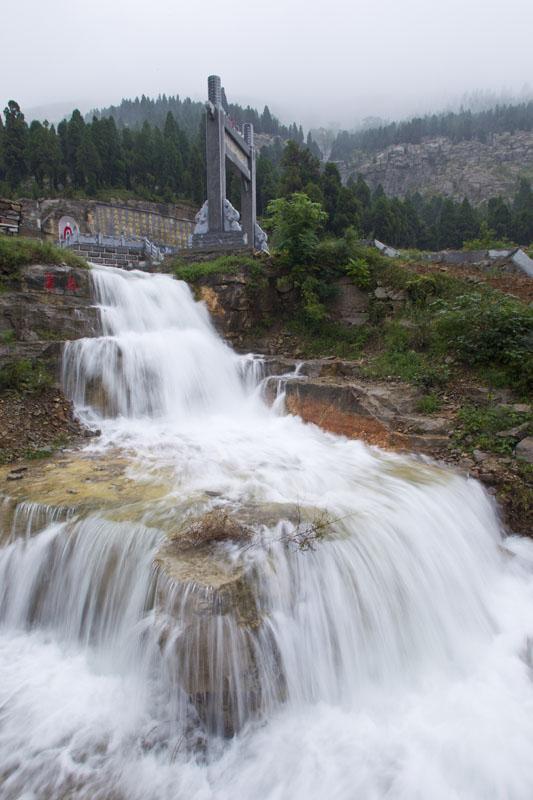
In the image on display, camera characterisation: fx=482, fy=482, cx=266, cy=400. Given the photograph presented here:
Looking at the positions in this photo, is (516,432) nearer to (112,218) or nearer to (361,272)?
(361,272)

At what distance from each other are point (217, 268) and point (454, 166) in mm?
105250

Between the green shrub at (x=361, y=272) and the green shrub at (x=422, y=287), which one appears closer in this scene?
the green shrub at (x=422, y=287)

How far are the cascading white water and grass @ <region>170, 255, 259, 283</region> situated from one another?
7444mm

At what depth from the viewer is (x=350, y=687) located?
4.30 meters

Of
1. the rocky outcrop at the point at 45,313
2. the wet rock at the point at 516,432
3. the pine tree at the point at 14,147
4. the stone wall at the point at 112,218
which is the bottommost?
the wet rock at the point at 516,432

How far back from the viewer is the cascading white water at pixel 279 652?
3.64m

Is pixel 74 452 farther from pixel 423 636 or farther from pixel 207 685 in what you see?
pixel 423 636

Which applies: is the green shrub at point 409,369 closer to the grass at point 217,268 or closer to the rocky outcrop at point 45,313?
the grass at point 217,268

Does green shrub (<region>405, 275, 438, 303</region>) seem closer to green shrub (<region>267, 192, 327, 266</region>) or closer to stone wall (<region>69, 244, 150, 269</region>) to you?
green shrub (<region>267, 192, 327, 266</region>)

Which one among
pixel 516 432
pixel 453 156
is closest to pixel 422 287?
pixel 516 432

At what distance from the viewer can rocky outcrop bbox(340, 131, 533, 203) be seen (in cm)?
9212

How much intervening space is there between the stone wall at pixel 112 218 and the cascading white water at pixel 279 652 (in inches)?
1318

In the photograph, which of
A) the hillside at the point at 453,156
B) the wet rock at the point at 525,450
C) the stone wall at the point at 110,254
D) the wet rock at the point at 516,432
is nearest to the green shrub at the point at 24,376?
the wet rock at the point at 516,432

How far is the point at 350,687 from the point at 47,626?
9.88 ft
